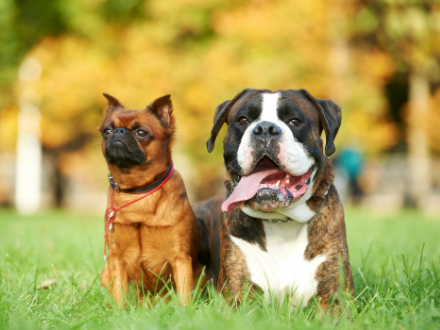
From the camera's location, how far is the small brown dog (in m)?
3.55

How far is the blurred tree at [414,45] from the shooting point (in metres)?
16.2

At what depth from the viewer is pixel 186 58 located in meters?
12.7

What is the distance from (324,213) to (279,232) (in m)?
0.33

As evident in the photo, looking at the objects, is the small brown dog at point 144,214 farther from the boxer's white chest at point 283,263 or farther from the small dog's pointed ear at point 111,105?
the boxer's white chest at point 283,263

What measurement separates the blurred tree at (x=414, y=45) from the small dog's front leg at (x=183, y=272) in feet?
44.5

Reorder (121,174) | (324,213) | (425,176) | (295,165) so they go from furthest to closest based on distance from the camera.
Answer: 1. (425,176)
2. (121,174)
3. (324,213)
4. (295,165)

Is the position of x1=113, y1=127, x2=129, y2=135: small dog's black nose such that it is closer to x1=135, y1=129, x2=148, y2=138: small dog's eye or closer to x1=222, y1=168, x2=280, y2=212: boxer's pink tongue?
x1=135, y1=129, x2=148, y2=138: small dog's eye

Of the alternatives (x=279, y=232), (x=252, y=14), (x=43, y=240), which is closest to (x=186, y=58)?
(x=252, y=14)

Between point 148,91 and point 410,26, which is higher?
point 410,26

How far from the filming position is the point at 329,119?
11.0ft

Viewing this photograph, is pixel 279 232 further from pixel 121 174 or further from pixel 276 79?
pixel 276 79

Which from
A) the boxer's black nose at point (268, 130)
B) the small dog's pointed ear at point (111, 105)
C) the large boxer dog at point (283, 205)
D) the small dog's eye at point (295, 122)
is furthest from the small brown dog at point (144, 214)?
Result: the small dog's eye at point (295, 122)

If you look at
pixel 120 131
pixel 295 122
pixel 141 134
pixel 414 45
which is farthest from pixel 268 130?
pixel 414 45

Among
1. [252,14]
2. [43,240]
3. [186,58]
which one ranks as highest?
[252,14]
